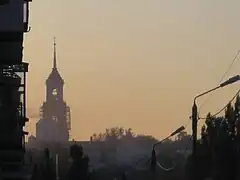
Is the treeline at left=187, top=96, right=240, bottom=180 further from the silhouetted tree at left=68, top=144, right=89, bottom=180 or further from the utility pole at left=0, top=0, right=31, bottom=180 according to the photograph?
the utility pole at left=0, top=0, right=31, bottom=180

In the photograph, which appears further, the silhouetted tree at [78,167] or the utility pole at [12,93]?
the silhouetted tree at [78,167]

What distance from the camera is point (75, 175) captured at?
108ft

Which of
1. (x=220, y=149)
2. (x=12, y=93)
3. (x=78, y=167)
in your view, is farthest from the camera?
(x=220, y=149)

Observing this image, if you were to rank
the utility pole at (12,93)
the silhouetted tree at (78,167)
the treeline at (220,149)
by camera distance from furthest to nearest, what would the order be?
the treeline at (220,149) → the silhouetted tree at (78,167) → the utility pole at (12,93)

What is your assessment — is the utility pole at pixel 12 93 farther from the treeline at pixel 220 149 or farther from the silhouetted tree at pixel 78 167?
the treeline at pixel 220 149

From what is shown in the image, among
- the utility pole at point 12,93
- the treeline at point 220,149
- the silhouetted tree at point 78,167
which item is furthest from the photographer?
the treeline at point 220,149

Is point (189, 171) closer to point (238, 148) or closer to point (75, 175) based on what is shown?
point (238, 148)

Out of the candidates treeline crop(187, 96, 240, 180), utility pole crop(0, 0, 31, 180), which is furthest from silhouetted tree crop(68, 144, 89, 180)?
treeline crop(187, 96, 240, 180)

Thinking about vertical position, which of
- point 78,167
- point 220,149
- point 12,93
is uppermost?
point 220,149

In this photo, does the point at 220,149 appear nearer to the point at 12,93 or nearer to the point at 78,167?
the point at 78,167

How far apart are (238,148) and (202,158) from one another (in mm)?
5438

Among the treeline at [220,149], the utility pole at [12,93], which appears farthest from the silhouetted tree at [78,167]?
the treeline at [220,149]

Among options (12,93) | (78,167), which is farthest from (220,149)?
(12,93)

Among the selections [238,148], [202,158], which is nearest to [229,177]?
[238,148]
